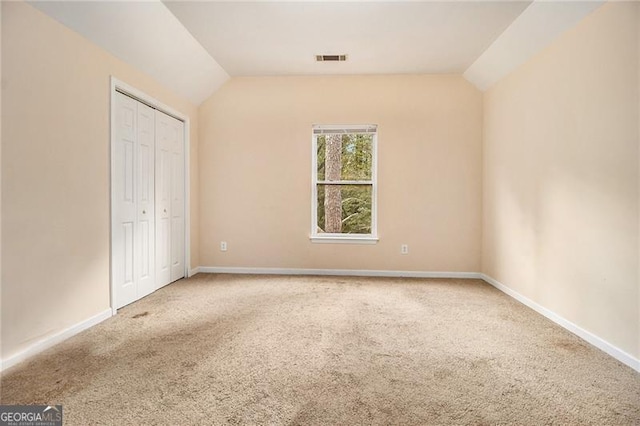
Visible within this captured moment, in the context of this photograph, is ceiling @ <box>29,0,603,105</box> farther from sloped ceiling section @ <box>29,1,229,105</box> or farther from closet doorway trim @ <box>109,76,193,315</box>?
closet doorway trim @ <box>109,76,193,315</box>

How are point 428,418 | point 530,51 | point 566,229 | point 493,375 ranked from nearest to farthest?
point 428,418, point 493,375, point 566,229, point 530,51

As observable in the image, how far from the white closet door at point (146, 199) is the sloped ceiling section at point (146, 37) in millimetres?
493

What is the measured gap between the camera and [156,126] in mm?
3676

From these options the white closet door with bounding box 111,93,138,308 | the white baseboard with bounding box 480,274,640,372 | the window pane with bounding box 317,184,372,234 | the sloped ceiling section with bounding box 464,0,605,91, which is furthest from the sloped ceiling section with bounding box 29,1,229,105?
the white baseboard with bounding box 480,274,640,372

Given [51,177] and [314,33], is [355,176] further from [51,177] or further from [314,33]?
[51,177]

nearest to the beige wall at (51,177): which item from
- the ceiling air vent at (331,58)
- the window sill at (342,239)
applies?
the ceiling air vent at (331,58)

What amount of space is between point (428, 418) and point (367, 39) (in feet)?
11.1

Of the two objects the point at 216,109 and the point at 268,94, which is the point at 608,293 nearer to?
the point at 268,94

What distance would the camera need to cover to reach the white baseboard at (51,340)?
6.63 ft

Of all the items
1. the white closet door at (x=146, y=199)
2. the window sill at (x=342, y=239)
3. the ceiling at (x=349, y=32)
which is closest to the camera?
the ceiling at (x=349, y=32)

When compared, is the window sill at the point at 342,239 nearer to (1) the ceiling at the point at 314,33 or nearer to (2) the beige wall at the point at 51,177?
(1) the ceiling at the point at 314,33

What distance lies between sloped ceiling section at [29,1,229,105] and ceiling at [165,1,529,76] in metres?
0.13

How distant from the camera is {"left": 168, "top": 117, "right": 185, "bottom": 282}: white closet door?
160 inches

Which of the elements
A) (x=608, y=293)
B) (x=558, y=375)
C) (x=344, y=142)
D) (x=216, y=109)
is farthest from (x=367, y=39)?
(x=558, y=375)
